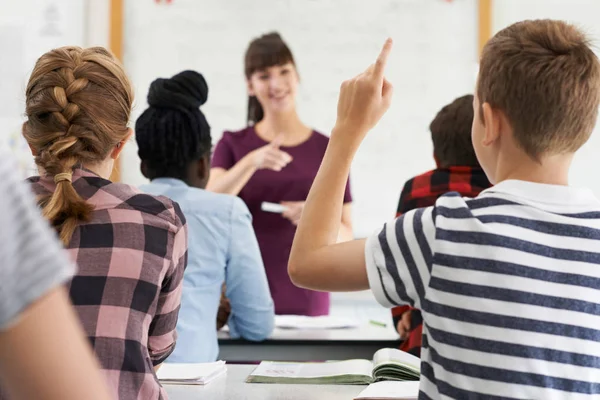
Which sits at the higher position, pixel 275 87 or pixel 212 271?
pixel 275 87

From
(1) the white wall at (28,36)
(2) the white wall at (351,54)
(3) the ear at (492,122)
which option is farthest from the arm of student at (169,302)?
(2) the white wall at (351,54)

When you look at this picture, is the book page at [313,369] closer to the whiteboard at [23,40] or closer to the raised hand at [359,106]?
the raised hand at [359,106]

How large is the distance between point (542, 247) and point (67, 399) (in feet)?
2.13

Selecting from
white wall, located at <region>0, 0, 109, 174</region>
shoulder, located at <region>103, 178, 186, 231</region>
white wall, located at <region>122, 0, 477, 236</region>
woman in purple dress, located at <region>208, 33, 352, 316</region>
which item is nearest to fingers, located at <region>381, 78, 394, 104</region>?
shoulder, located at <region>103, 178, 186, 231</region>

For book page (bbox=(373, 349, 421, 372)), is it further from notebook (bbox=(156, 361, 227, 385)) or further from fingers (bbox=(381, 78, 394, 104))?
fingers (bbox=(381, 78, 394, 104))

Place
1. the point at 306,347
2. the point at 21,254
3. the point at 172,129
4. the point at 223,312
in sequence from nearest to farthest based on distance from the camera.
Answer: the point at 21,254
the point at 172,129
the point at 306,347
the point at 223,312

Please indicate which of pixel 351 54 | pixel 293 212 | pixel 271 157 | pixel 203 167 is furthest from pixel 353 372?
pixel 351 54

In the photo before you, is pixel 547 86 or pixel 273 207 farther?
pixel 273 207

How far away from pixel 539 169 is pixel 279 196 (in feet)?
7.10

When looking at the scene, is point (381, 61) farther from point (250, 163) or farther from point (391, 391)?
point (250, 163)

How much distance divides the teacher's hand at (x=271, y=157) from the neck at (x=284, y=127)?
365mm

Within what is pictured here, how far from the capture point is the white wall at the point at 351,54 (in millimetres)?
4070

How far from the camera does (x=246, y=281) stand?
2.08 metres

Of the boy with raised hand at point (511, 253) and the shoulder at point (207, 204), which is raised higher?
the boy with raised hand at point (511, 253)
